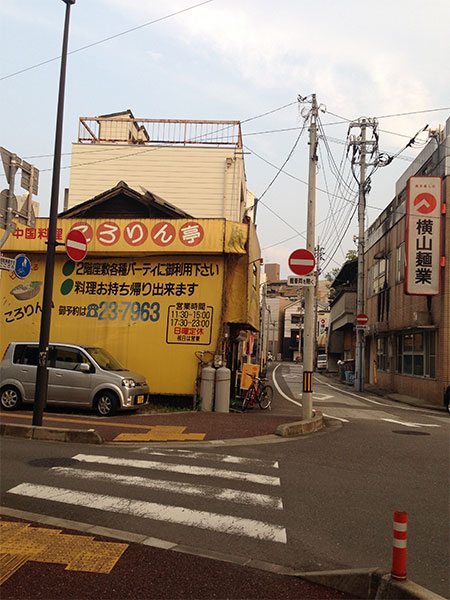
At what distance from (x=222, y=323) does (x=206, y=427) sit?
13.9 feet

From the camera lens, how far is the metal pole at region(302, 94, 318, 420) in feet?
41.6

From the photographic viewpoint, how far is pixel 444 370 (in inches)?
805

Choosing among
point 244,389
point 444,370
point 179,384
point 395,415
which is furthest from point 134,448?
point 444,370

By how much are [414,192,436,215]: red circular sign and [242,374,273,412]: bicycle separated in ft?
32.9

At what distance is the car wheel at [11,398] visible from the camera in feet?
45.2

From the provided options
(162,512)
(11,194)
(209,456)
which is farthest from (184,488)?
(11,194)

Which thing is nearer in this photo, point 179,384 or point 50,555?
point 50,555

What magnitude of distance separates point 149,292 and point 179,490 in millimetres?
9740

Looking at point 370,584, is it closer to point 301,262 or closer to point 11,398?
point 301,262

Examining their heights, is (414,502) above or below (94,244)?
below

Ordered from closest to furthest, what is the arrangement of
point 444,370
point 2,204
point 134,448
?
point 134,448 → point 2,204 → point 444,370

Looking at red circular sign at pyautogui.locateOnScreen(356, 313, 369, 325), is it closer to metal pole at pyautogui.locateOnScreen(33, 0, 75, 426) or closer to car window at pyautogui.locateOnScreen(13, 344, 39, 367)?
car window at pyautogui.locateOnScreen(13, 344, 39, 367)

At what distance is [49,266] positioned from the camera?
10.8 metres

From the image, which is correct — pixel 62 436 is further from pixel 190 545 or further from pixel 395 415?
pixel 395 415
